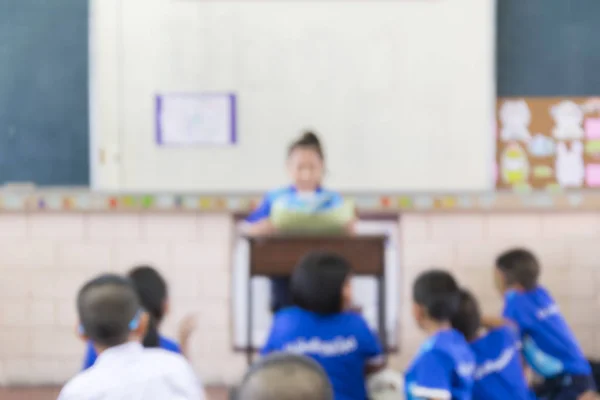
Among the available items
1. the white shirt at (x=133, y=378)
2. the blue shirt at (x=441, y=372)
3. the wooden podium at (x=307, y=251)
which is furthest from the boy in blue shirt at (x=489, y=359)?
the white shirt at (x=133, y=378)

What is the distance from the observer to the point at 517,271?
10.6 feet

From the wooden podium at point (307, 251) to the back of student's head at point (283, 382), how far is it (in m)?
1.79

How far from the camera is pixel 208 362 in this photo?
12.6 feet

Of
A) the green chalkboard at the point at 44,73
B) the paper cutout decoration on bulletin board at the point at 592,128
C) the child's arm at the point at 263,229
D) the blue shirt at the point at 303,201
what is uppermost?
the green chalkboard at the point at 44,73

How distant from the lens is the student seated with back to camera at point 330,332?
2.14 metres

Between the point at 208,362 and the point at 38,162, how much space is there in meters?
1.57

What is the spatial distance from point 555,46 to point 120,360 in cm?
348

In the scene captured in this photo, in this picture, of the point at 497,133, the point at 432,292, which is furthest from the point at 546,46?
the point at 432,292

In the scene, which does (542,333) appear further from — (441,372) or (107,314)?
(107,314)

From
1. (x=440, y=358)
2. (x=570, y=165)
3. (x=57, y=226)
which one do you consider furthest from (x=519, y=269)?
(x=57, y=226)

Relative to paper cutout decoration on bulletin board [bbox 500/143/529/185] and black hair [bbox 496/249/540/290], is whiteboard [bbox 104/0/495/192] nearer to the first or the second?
paper cutout decoration on bulletin board [bbox 500/143/529/185]

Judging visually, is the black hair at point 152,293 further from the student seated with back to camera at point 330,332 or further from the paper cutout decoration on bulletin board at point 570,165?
the paper cutout decoration on bulletin board at point 570,165

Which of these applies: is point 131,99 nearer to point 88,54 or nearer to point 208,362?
point 88,54

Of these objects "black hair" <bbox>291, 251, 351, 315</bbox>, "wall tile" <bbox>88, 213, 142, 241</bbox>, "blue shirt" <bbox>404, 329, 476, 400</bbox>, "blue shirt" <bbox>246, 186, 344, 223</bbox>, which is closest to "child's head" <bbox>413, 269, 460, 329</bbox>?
"blue shirt" <bbox>404, 329, 476, 400</bbox>
